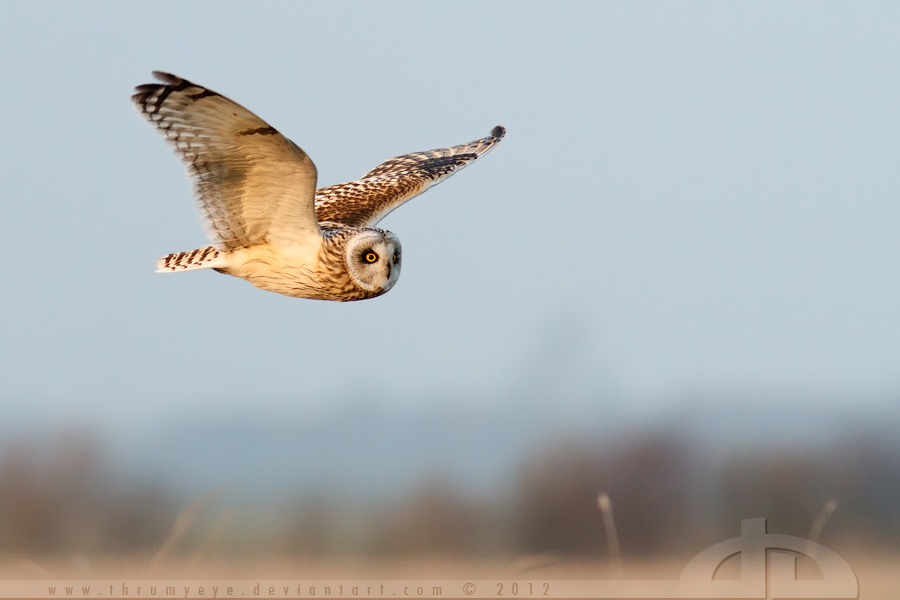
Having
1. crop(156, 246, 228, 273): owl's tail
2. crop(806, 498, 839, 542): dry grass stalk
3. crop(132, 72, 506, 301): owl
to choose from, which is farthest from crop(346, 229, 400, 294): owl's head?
crop(806, 498, 839, 542): dry grass stalk

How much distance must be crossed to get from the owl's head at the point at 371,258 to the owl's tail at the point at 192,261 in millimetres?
612

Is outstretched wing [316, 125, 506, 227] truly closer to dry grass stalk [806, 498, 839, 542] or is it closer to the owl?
the owl

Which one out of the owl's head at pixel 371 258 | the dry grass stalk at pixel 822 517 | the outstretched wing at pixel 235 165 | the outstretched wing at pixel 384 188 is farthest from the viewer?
the outstretched wing at pixel 384 188

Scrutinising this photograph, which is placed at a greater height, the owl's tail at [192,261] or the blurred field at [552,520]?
the owl's tail at [192,261]

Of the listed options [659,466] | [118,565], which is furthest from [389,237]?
[659,466]

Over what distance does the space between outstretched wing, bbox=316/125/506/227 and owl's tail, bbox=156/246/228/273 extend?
0.76m

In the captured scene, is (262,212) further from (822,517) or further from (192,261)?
(822,517)

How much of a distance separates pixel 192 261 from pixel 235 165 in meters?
0.80

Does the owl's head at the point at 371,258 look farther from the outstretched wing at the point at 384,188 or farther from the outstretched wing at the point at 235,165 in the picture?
the outstretched wing at the point at 384,188

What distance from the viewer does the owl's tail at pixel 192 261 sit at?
5113mm

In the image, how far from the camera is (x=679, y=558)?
13.3m

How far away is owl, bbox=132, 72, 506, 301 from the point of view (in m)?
4.32

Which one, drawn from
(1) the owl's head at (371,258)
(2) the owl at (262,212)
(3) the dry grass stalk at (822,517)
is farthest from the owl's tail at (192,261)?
(3) the dry grass stalk at (822,517)

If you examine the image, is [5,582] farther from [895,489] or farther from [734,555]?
[895,489]
